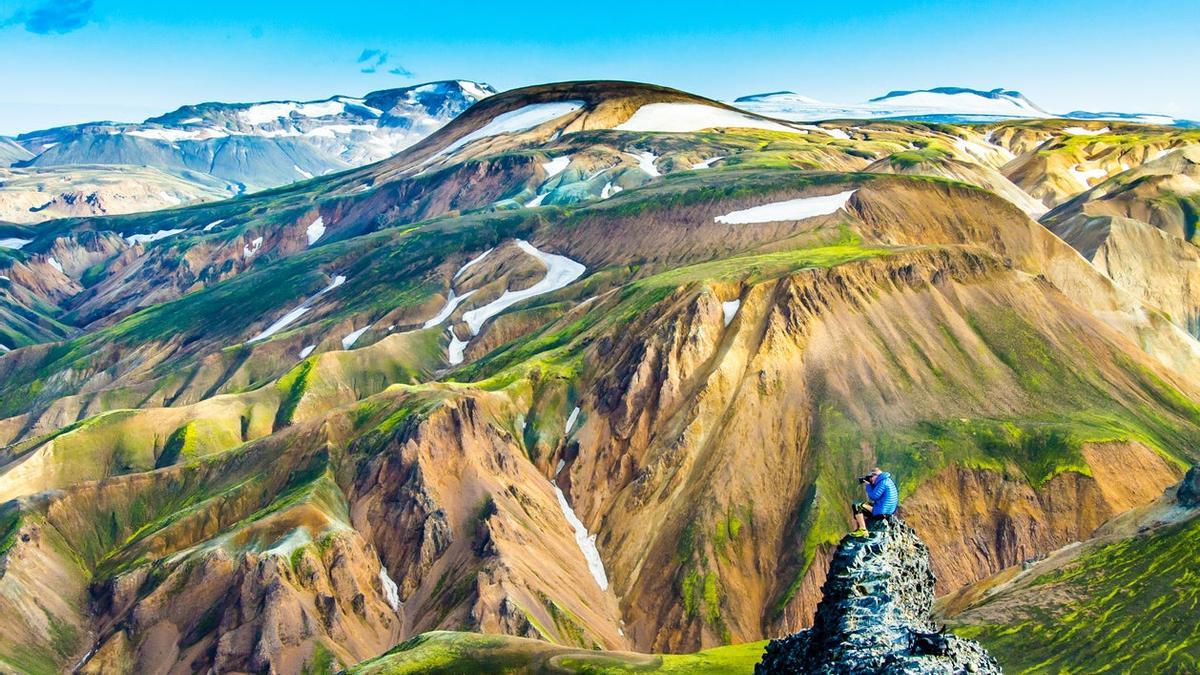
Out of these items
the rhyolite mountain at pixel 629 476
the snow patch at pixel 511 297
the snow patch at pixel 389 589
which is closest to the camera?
the rhyolite mountain at pixel 629 476

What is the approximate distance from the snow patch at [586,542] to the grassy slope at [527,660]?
31.7m

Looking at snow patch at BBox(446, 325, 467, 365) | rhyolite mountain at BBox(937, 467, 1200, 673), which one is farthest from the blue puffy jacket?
snow patch at BBox(446, 325, 467, 365)

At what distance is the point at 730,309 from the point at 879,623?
108 metres

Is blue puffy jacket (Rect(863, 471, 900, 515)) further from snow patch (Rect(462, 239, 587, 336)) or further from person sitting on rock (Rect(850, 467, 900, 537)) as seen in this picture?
snow patch (Rect(462, 239, 587, 336))

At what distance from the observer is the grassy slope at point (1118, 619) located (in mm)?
69500

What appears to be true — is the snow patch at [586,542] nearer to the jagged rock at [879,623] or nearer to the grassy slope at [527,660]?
the grassy slope at [527,660]

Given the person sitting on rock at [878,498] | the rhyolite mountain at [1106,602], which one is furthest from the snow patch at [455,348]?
the person sitting on rock at [878,498]

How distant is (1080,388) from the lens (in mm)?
122500

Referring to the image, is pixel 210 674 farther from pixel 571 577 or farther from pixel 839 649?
pixel 839 649

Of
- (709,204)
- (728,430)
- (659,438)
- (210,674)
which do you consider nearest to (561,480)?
(659,438)

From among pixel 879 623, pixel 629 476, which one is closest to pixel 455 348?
pixel 629 476

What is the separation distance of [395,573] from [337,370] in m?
65.4

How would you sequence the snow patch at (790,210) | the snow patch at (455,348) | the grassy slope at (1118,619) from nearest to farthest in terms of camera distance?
the grassy slope at (1118,619), the snow patch at (790,210), the snow patch at (455,348)

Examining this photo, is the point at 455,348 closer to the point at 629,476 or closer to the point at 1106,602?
the point at 629,476
